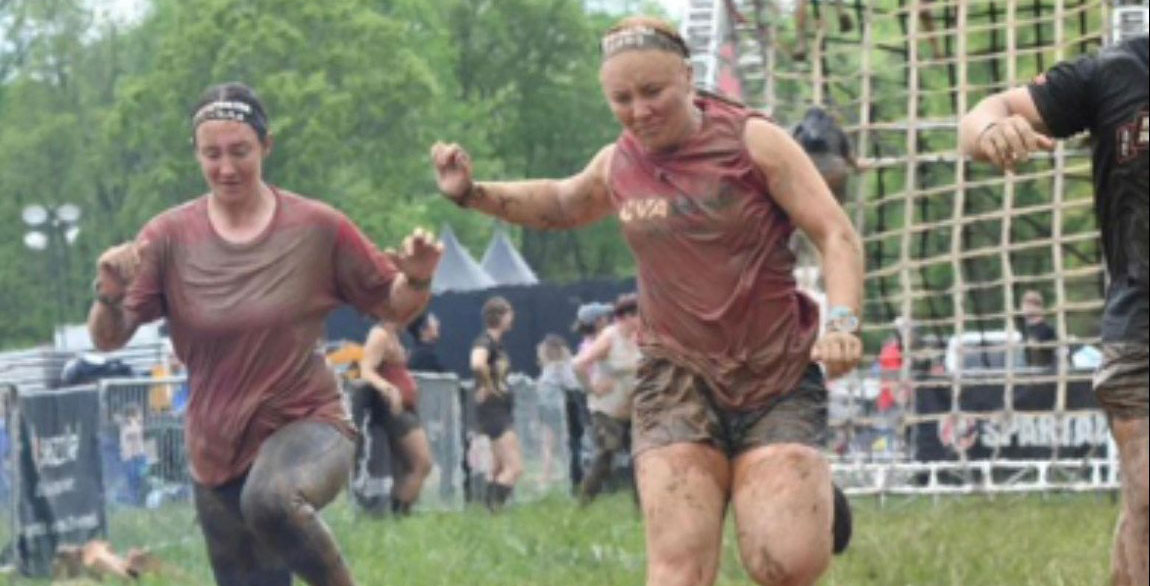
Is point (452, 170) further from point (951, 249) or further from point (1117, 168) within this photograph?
point (951, 249)

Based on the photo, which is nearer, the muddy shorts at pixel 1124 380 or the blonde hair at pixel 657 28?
the muddy shorts at pixel 1124 380

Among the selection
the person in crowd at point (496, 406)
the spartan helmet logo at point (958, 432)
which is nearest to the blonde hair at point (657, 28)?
the spartan helmet logo at point (958, 432)

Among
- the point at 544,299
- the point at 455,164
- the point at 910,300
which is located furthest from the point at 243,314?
the point at 544,299

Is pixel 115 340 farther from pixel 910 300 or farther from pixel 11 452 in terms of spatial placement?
pixel 910 300

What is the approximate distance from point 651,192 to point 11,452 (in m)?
8.65

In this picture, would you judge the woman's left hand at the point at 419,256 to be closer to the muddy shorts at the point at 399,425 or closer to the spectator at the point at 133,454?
the spectator at the point at 133,454

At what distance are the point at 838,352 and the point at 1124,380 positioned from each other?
78cm

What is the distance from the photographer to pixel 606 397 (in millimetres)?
22141

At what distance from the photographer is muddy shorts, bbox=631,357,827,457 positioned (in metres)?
8.61

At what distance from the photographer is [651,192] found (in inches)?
346

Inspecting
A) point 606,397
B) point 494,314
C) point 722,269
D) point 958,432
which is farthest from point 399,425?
point 722,269

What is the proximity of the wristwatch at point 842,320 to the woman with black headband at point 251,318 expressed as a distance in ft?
6.90

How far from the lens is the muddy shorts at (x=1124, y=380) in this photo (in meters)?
7.91

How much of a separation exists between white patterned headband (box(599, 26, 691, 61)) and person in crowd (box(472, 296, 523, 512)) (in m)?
14.7
